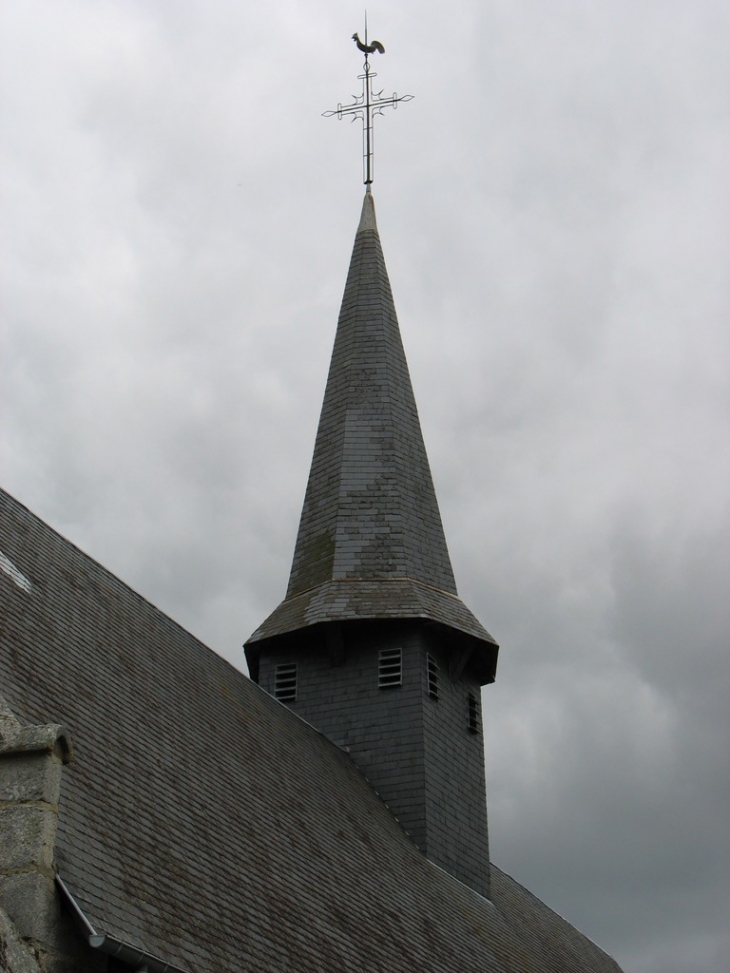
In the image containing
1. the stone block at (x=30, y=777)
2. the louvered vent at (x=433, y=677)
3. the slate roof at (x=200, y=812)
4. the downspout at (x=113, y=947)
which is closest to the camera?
the downspout at (x=113, y=947)

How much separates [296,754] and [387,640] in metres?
3.85

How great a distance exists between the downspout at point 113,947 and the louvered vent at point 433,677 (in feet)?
38.7

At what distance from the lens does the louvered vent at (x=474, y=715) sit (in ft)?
72.4

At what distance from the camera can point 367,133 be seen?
95.9 ft

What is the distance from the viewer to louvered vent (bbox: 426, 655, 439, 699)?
20.9 metres

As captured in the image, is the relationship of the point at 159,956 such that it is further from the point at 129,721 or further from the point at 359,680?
the point at 359,680

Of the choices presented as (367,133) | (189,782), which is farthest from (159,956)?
(367,133)

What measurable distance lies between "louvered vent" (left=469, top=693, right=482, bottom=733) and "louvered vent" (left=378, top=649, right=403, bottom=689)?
202cm

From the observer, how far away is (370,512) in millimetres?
22594

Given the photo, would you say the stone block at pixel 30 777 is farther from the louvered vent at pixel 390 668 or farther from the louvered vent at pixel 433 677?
the louvered vent at pixel 433 677

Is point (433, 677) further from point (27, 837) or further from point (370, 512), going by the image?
point (27, 837)

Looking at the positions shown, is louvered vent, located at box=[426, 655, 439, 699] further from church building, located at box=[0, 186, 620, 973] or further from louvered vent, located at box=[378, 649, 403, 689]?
louvered vent, located at box=[378, 649, 403, 689]

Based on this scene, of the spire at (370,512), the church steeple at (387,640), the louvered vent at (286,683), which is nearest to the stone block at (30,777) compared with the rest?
the church steeple at (387,640)

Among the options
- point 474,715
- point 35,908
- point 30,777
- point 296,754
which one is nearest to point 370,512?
point 474,715
